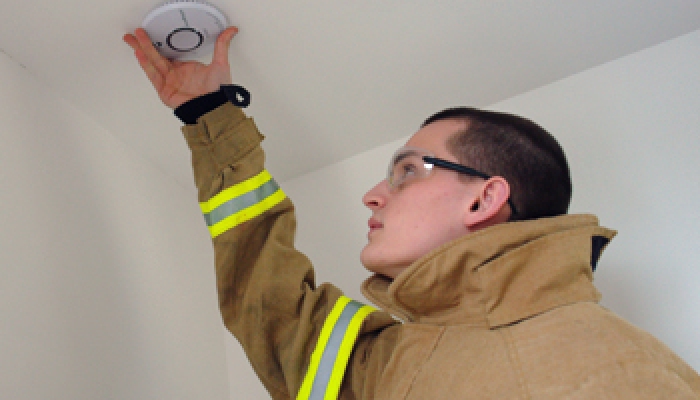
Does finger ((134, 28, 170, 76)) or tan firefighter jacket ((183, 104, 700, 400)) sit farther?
finger ((134, 28, 170, 76))

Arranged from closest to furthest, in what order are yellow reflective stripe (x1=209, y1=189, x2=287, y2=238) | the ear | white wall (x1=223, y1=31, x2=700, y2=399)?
1. the ear
2. yellow reflective stripe (x1=209, y1=189, x2=287, y2=238)
3. white wall (x1=223, y1=31, x2=700, y2=399)

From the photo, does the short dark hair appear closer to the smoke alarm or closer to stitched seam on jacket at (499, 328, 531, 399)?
stitched seam on jacket at (499, 328, 531, 399)

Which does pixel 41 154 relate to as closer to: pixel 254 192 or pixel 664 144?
pixel 254 192

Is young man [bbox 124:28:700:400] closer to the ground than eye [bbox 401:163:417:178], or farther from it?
closer to the ground

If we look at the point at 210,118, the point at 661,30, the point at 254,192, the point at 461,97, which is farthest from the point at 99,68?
the point at 661,30

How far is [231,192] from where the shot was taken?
1.02 meters

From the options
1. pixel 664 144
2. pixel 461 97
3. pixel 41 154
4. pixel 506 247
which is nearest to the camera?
pixel 506 247

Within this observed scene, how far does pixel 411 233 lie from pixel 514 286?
22cm

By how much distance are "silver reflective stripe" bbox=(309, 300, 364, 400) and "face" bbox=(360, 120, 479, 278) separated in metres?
0.11

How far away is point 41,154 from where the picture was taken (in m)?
1.04

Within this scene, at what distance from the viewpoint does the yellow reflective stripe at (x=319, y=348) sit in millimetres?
926

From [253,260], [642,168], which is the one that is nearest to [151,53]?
[253,260]

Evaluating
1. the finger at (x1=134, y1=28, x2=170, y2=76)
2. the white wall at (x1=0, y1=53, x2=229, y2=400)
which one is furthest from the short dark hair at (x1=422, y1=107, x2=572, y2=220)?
the white wall at (x1=0, y1=53, x2=229, y2=400)

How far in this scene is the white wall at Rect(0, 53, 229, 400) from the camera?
2.99ft
